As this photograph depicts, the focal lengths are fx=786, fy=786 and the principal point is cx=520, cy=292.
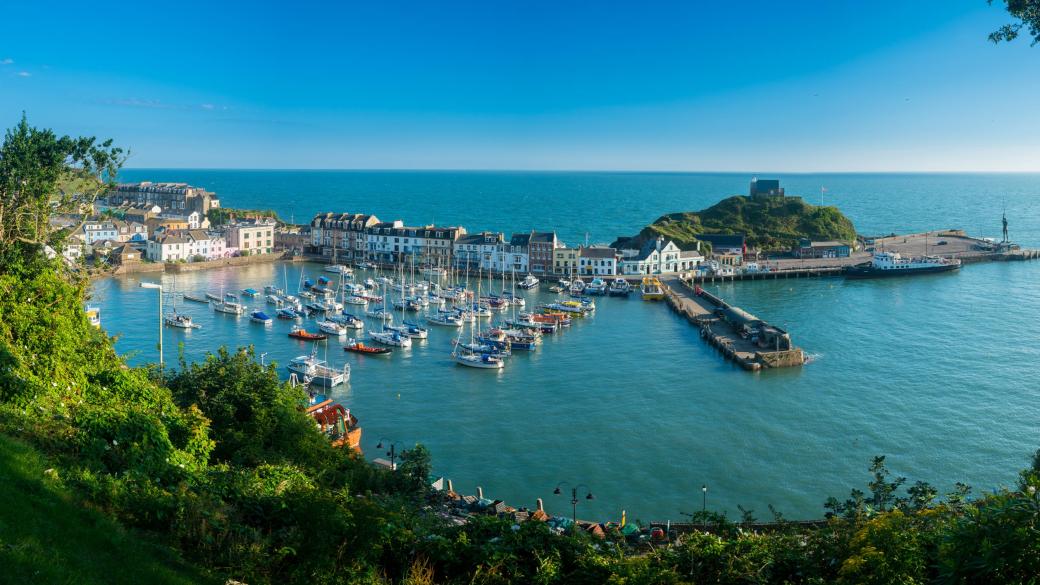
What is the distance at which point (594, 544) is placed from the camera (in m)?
7.28

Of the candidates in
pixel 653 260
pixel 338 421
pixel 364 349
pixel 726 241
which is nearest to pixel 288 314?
pixel 364 349

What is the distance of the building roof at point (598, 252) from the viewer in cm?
4544

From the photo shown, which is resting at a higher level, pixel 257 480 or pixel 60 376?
pixel 60 376

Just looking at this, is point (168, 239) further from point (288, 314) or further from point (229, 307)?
point (288, 314)

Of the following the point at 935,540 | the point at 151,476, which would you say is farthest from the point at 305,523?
the point at 935,540

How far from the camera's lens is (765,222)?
2544 inches

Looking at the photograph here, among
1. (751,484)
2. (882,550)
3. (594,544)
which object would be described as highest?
(882,550)

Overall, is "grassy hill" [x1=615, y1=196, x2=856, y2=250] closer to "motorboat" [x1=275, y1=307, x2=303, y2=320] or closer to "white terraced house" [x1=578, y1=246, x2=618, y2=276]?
"white terraced house" [x1=578, y1=246, x2=618, y2=276]

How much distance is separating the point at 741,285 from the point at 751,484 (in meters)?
29.7

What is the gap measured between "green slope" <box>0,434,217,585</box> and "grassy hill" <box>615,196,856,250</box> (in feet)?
164

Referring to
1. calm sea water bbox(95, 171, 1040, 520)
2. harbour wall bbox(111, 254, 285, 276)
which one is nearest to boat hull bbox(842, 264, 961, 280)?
calm sea water bbox(95, 171, 1040, 520)

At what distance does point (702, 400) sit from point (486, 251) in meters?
26.7

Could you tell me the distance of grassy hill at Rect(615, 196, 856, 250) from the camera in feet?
193

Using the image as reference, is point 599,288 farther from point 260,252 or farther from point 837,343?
point 260,252
